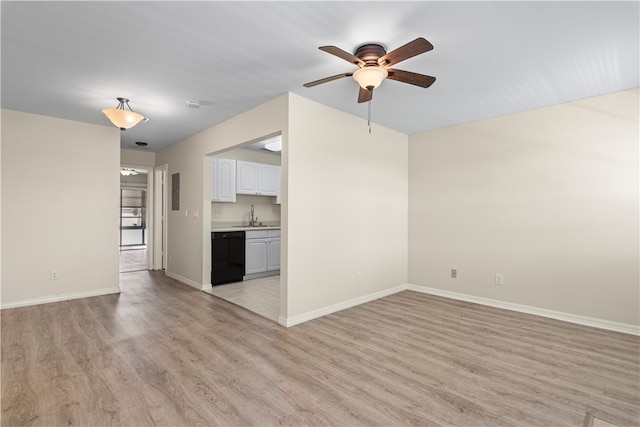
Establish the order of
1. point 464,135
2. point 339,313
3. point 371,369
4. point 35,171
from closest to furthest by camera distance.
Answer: point 371,369 < point 339,313 < point 35,171 < point 464,135

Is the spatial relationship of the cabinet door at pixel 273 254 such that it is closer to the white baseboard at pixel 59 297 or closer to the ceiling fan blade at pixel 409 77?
the white baseboard at pixel 59 297

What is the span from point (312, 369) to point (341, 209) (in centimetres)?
199

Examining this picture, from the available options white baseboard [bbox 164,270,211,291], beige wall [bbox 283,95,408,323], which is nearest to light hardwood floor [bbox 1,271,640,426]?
beige wall [bbox 283,95,408,323]

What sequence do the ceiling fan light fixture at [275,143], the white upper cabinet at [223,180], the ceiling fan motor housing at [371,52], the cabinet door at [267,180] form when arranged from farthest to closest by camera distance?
the cabinet door at [267,180] → the white upper cabinet at [223,180] → the ceiling fan light fixture at [275,143] → the ceiling fan motor housing at [371,52]

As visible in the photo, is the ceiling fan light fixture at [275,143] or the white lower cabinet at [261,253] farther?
the white lower cabinet at [261,253]

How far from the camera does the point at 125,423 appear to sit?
1.79 metres

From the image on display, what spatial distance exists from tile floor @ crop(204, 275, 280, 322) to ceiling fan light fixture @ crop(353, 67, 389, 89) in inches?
101

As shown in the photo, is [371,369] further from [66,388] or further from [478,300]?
[478,300]

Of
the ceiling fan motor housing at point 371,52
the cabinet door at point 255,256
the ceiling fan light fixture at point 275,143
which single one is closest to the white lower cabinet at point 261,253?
the cabinet door at point 255,256

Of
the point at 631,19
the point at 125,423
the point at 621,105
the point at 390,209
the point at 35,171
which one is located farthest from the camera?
the point at 390,209

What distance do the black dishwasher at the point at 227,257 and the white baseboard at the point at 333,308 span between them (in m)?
2.13

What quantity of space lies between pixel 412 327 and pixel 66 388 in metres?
2.95

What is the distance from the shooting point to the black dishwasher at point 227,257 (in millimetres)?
5109

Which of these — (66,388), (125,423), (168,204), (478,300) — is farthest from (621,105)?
(168,204)
